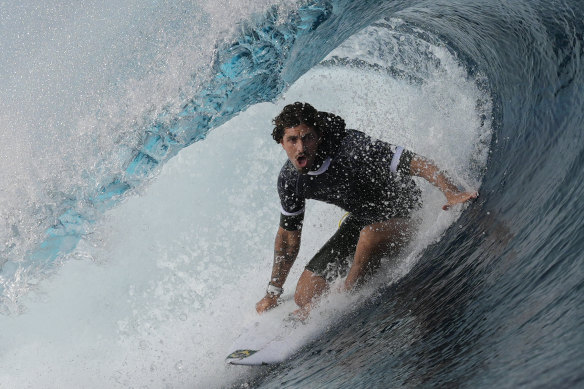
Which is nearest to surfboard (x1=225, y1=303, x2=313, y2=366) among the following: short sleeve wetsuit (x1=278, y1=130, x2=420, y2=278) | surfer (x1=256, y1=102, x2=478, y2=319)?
surfer (x1=256, y1=102, x2=478, y2=319)

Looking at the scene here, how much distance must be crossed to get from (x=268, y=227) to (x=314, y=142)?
3.41m

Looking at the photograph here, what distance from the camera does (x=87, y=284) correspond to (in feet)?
25.3

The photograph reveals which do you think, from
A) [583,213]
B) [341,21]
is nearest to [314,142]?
[583,213]

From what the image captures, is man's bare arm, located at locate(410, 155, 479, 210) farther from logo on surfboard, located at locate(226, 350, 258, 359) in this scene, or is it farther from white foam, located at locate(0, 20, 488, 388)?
logo on surfboard, located at locate(226, 350, 258, 359)

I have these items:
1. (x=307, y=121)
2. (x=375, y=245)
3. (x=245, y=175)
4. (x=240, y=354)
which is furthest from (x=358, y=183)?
(x=245, y=175)

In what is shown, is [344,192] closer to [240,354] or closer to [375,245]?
[375,245]

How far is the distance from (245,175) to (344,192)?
356cm

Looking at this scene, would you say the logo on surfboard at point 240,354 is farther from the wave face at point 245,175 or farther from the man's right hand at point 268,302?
the man's right hand at point 268,302

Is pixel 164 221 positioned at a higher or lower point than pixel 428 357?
lower

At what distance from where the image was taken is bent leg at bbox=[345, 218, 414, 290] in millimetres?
4027

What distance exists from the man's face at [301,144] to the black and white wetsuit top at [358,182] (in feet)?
0.35

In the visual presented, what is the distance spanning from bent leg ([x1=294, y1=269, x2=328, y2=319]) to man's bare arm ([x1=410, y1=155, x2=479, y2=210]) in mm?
945

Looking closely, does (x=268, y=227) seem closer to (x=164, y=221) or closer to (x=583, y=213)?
(x=164, y=221)

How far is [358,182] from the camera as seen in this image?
Answer: 3.91 meters
